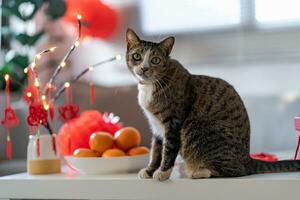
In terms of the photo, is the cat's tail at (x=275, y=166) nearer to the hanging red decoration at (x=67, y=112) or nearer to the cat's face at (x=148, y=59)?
the cat's face at (x=148, y=59)

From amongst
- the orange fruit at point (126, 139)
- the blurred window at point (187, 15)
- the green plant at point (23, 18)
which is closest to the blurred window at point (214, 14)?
the blurred window at point (187, 15)

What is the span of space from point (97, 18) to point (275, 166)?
1.08 metres

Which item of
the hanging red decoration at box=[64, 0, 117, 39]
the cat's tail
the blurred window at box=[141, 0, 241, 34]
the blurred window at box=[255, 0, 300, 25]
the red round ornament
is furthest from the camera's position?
the hanging red decoration at box=[64, 0, 117, 39]

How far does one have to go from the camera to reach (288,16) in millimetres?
1570

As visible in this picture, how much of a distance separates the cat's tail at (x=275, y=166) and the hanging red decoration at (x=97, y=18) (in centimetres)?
101

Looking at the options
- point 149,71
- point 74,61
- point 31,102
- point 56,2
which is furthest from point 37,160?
point 56,2

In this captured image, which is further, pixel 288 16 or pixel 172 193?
pixel 288 16

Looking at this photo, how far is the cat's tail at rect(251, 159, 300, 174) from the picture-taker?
3.33 ft

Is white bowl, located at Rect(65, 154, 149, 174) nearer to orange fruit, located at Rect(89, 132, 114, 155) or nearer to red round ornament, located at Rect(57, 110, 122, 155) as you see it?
orange fruit, located at Rect(89, 132, 114, 155)

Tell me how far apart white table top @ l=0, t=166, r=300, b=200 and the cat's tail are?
0.11ft

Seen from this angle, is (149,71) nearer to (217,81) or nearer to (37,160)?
(217,81)

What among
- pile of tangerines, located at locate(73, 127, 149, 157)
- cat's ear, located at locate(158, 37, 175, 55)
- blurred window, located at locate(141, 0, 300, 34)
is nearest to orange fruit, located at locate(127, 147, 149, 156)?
pile of tangerines, located at locate(73, 127, 149, 157)

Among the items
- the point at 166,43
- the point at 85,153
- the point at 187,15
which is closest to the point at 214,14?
the point at 187,15

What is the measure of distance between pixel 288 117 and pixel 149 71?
741 millimetres
